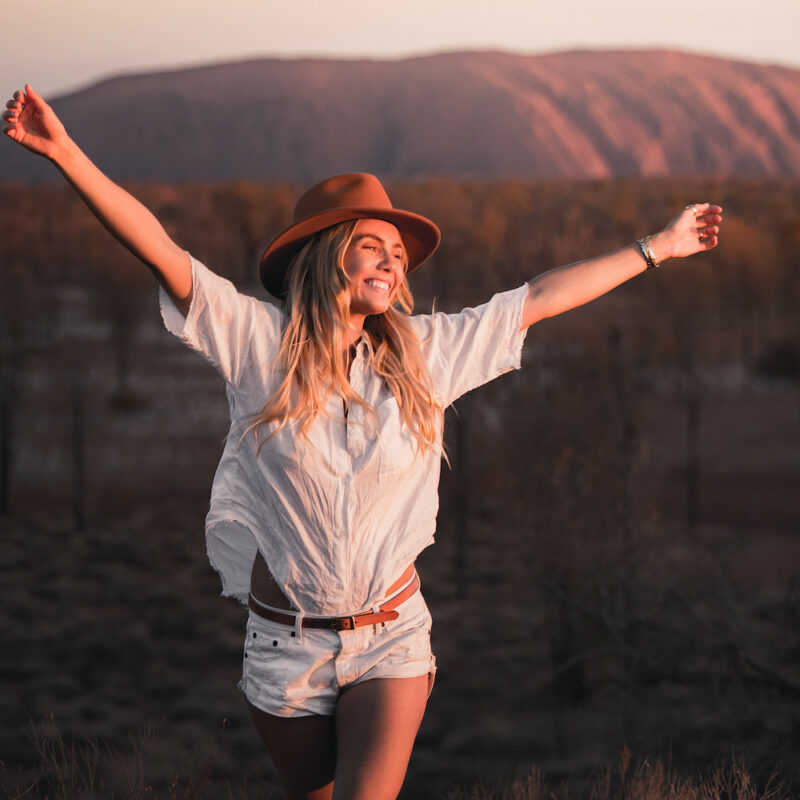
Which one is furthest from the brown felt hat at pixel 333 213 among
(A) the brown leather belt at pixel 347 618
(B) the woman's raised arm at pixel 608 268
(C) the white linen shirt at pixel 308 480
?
(A) the brown leather belt at pixel 347 618

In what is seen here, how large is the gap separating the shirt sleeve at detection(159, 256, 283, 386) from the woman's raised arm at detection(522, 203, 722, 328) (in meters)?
0.60

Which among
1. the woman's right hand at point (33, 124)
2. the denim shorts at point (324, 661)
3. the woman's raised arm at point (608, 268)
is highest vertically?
the woman's right hand at point (33, 124)

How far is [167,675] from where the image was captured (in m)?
18.2

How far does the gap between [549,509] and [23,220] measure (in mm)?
54280

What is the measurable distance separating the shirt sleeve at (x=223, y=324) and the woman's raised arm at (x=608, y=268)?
0.60 metres

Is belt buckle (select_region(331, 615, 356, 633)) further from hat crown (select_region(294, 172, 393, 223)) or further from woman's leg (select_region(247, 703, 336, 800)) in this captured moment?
hat crown (select_region(294, 172, 393, 223))

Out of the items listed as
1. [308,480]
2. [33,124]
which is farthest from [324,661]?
[33,124]

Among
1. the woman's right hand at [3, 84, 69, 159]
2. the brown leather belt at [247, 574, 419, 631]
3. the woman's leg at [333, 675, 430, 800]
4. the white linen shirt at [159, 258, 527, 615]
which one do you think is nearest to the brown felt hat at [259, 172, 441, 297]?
the white linen shirt at [159, 258, 527, 615]

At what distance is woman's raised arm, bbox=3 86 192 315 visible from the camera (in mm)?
1970

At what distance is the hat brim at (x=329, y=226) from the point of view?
2334mm

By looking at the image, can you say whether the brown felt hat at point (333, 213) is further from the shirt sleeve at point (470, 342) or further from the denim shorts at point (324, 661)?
the denim shorts at point (324, 661)

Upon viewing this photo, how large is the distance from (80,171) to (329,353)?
61 centimetres

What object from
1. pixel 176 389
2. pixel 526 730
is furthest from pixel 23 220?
pixel 526 730

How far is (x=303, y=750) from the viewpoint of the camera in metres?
2.22
